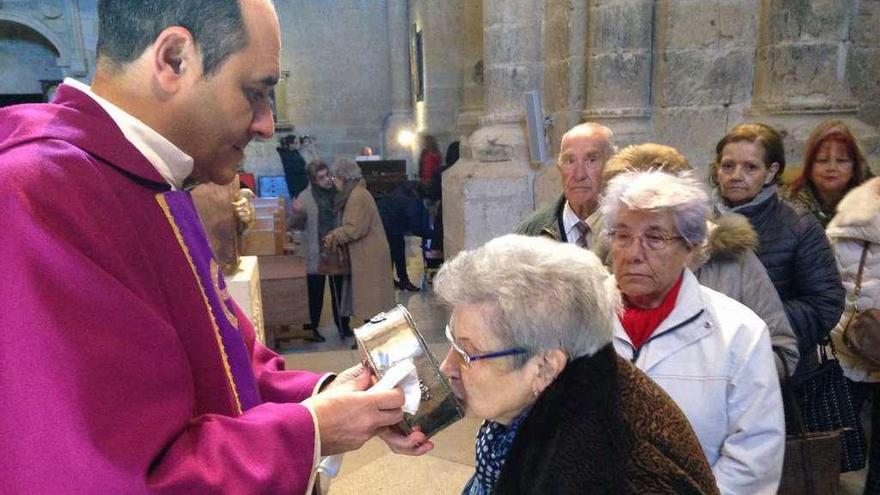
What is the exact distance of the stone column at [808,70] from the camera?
12.0 ft

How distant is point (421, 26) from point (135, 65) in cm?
1023

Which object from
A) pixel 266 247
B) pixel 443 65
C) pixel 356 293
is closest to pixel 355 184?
pixel 356 293

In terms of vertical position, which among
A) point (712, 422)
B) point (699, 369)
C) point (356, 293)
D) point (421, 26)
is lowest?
point (356, 293)

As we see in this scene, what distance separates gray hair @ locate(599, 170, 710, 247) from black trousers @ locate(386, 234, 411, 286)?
202 inches

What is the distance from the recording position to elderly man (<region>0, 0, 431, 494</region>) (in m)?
0.82

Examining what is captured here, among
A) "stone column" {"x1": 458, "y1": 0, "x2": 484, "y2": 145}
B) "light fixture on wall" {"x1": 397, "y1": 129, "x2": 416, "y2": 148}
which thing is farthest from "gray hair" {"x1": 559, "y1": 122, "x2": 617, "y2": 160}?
"light fixture on wall" {"x1": 397, "y1": 129, "x2": 416, "y2": 148}

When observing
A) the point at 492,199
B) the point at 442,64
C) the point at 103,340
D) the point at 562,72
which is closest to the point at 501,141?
the point at 492,199

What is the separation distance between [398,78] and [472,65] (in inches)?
257

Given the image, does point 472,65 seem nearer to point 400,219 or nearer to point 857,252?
point 400,219

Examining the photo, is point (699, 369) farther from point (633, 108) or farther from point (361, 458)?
point (633, 108)

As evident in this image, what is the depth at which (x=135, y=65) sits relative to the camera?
3.35 feet

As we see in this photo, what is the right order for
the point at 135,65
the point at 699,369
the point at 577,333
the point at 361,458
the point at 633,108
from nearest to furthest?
the point at 135,65
the point at 577,333
the point at 699,369
the point at 361,458
the point at 633,108

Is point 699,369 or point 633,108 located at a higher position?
point 633,108

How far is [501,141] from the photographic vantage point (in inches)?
189
